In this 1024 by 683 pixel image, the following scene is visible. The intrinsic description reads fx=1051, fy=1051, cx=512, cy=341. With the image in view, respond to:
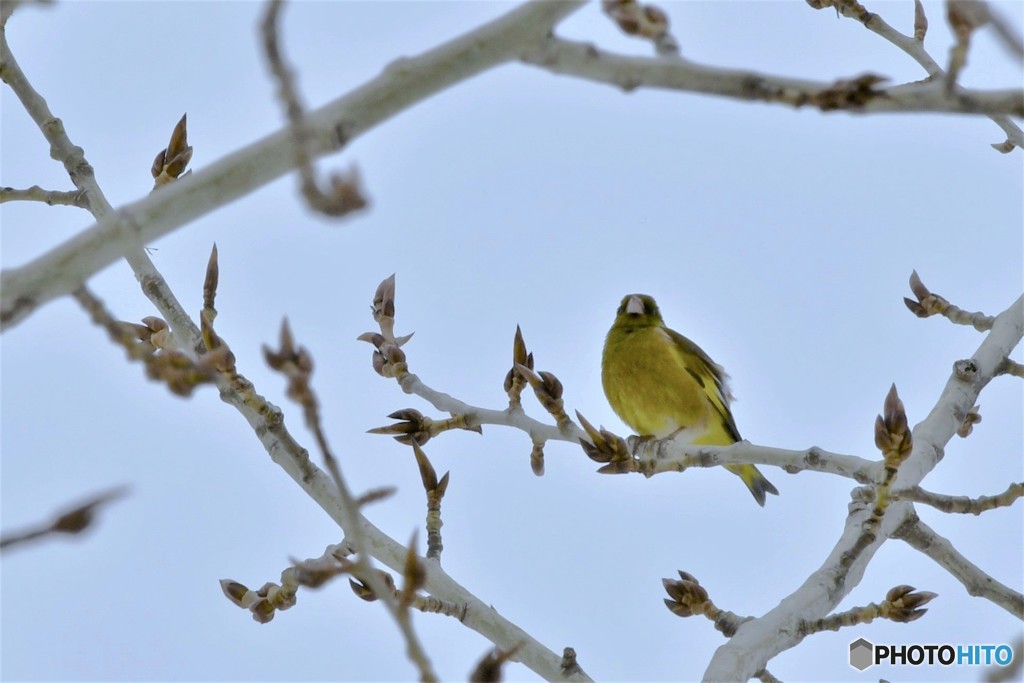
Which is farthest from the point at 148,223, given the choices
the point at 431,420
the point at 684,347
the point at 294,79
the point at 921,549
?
the point at 684,347

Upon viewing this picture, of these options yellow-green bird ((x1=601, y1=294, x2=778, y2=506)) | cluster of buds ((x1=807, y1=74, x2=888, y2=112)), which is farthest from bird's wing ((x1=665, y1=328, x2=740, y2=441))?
cluster of buds ((x1=807, y1=74, x2=888, y2=112))

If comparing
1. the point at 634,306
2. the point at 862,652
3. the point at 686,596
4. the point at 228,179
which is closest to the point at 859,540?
the point at 686,596

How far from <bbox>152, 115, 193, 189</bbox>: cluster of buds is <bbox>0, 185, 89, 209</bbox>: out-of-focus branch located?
0.26m

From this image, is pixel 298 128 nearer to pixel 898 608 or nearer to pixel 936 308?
pixel 898 608

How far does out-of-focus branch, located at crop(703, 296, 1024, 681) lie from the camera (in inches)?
113

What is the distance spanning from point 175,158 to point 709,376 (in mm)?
3795

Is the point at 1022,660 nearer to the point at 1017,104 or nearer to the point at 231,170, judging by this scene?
the point at 1017,104

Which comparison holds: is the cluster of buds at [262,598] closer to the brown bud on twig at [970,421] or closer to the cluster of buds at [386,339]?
the cluster of buds at [386,339]

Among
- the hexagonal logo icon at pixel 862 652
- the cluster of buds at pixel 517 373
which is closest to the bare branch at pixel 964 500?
the hexagonal logo icon at pixel 862 652

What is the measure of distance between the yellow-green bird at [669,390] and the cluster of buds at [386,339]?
2301 mm

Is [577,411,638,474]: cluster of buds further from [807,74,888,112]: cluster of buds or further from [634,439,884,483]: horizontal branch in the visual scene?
[807,74,888,112]: cluster of buds

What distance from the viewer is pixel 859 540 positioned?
3.25m

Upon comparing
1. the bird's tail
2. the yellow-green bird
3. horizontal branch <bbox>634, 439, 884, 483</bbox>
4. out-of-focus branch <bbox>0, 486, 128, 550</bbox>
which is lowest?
out-of-focus branch <bbox>0, 486, 128, 550</bbox>

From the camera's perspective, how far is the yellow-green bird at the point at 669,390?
619 centimetres
